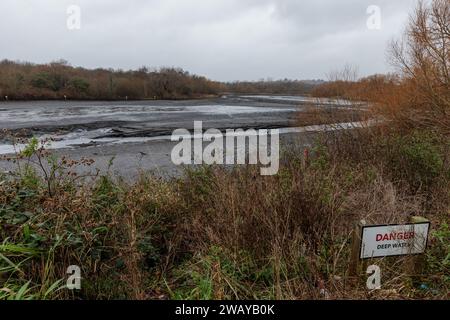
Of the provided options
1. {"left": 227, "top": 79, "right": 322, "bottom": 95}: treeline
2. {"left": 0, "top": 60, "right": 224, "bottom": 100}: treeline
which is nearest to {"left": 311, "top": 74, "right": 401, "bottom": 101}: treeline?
{"left": 0, "top": 60, "right": 224, "bottom": 100}: treeline

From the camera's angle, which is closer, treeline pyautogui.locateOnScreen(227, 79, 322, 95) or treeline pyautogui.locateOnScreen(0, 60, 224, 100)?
treeline pyautogui.locateOnScreen(0, 60, 224, 100)

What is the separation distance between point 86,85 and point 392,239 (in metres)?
59.0

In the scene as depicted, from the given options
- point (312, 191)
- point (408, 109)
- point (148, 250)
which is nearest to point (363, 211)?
point (312, 191)

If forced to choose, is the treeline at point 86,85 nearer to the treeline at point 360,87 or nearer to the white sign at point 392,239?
the treeline at point 360,87

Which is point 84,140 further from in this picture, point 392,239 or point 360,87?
point 392,239

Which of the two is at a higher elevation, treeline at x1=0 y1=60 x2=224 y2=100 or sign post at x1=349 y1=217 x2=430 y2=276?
treeline at x1=0 y1=60 x2=224 y2=100

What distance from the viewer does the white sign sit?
10.8ft

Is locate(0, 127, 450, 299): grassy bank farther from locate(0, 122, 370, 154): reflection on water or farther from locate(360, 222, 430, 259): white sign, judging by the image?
locate(0, 122, 370, 154): reflection on water

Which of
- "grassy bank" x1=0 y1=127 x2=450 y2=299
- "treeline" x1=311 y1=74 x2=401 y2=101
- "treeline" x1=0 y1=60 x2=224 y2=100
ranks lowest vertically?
"grassy bank" x1=0 y1=127 x2=450 y2=299

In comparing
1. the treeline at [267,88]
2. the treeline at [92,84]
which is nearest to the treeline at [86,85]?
the treeline at [92,84]

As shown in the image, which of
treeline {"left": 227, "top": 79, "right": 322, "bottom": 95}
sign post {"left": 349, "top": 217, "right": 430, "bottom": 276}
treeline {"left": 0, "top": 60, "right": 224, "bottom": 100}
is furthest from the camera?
treeline {"left": 227, "top": 79, "right": 322, "bottom": 95}

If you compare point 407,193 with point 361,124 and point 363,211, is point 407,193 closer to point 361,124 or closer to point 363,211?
point 363,211

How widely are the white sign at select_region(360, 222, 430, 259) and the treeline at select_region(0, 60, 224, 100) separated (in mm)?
53109
